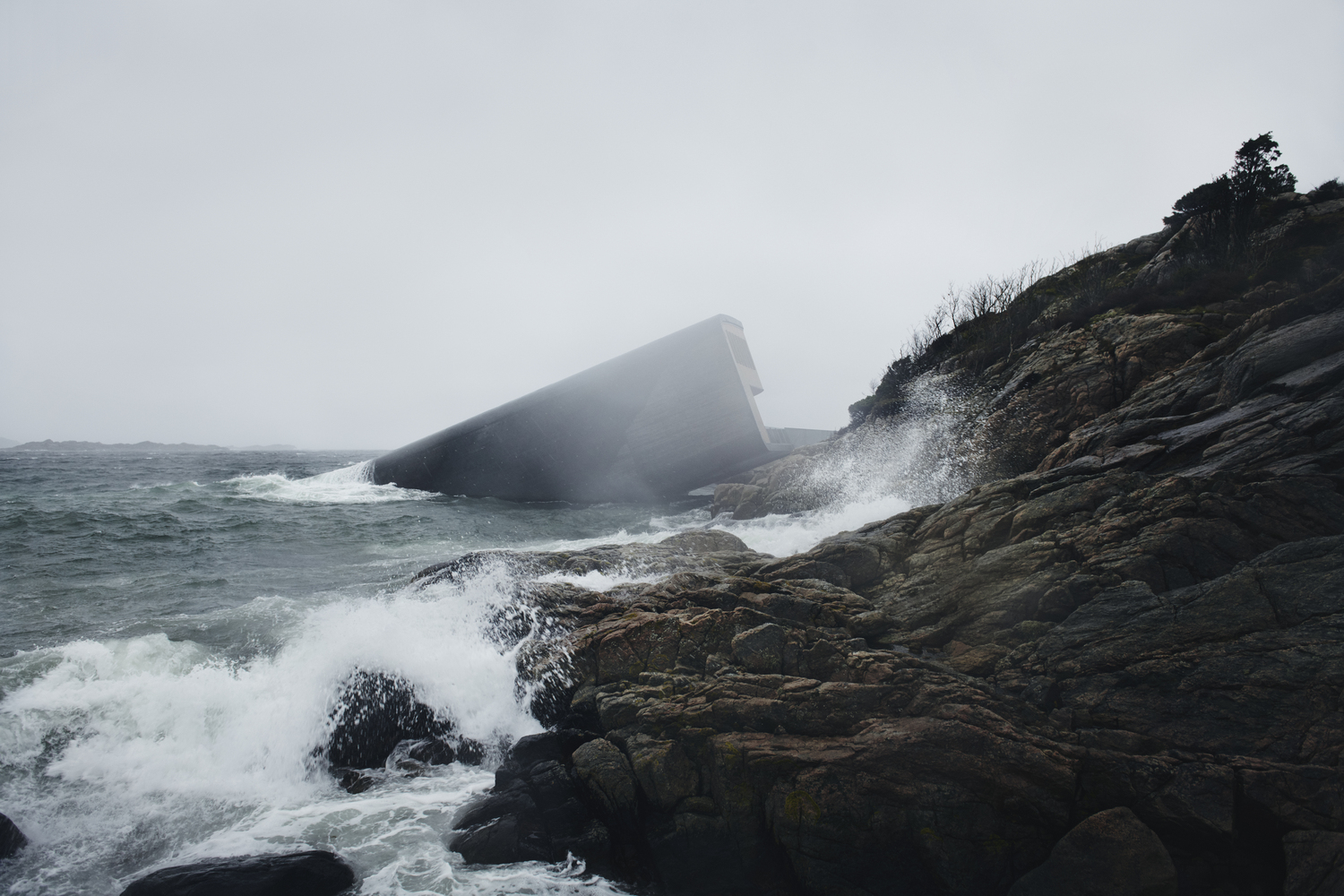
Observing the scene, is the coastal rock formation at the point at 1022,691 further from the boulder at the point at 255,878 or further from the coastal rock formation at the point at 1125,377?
the boulder at the point at 255,878

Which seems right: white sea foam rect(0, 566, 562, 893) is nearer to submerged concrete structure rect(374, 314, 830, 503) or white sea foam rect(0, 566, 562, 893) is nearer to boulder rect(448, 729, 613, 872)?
boulder rect(448, 729, 613, 872)

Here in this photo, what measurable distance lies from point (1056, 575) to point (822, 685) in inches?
100

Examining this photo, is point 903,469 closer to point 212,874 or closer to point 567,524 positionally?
point 567,524

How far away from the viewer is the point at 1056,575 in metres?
5.28

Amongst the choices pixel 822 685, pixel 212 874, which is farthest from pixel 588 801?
pixel 212 874

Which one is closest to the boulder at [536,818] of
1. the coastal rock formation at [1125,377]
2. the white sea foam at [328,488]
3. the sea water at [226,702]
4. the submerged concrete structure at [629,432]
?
the sea water at [226,702]

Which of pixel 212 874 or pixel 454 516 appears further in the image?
pixel 454 516

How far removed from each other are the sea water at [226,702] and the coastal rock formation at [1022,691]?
2.29 feet

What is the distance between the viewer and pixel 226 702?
6.59 metres

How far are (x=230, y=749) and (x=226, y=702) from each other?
82cm

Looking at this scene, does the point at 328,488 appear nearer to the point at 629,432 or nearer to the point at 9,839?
the point at 629,432

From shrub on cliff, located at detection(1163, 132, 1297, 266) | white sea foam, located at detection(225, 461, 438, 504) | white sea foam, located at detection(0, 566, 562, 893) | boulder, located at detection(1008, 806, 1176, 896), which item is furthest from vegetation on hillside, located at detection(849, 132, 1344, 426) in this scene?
white sea foam, located at detection(225, 461, 438, 504)

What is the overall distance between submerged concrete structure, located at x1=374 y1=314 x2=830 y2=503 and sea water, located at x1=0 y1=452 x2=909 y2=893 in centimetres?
847

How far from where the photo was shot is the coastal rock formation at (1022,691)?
11.9ft
